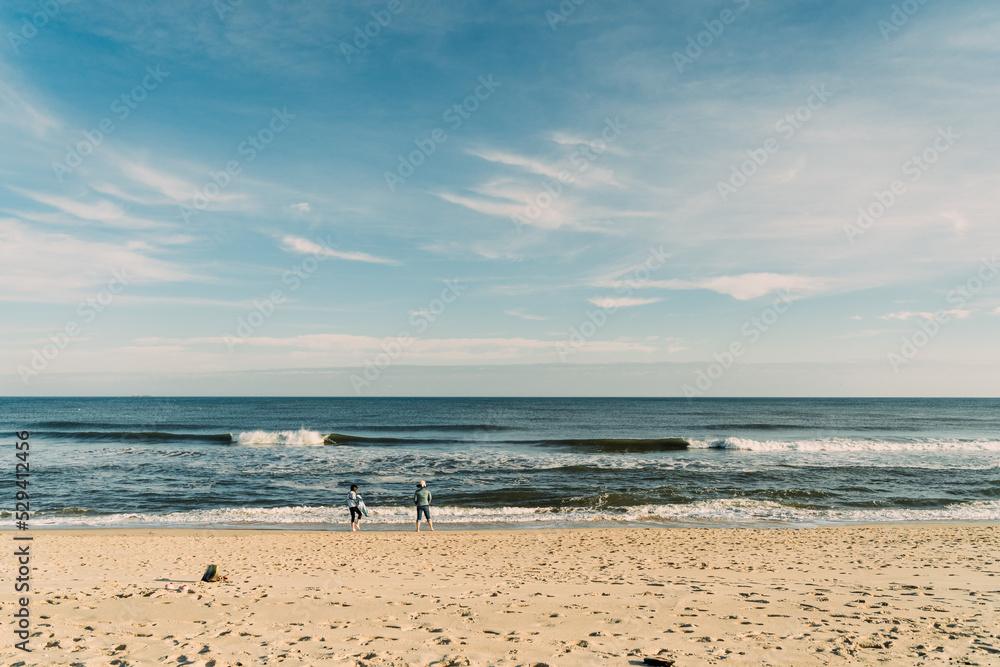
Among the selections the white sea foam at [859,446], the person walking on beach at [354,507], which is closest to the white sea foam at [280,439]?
the person walking on beach at [354,507]

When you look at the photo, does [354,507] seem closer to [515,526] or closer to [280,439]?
[515,526]

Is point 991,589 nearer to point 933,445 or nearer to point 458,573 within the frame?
point 458,573

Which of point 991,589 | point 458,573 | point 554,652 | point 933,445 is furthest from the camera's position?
point 933,445

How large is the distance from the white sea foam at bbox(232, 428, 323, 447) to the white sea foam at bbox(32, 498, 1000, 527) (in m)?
23.9

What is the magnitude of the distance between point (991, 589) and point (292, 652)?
11.8 metres

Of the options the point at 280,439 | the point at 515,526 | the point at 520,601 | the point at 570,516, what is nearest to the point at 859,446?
the point at 570,516

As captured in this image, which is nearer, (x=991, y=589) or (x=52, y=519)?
(x=991, y=589)

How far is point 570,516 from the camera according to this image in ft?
61.4

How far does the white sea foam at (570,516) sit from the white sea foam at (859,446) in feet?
60.2

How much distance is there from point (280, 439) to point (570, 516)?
3326 cm

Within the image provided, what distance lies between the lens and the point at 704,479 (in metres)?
25.3

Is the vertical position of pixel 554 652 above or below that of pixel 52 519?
above

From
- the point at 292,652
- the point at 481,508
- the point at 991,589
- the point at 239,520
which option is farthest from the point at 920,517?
the point at 239,520

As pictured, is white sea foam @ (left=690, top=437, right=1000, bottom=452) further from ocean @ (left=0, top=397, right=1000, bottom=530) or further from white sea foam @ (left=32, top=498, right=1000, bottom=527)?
→ white sea foam @ (left=32, top=498, right=1000, bottom=527)
